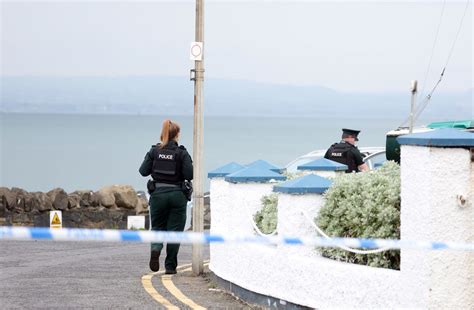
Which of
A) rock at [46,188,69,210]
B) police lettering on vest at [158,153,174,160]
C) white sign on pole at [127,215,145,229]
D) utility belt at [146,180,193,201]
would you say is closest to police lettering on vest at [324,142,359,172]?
utility belt at [146,180,193,201]

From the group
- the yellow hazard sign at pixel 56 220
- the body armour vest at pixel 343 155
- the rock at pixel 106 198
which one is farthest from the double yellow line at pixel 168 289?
the rock at pixel 106 198

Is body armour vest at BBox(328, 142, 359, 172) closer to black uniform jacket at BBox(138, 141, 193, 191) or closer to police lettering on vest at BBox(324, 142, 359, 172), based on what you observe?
police lettering on vest at BBox(324, 142, 359, 172)

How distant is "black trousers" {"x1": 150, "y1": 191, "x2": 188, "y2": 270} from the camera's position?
16672 mm

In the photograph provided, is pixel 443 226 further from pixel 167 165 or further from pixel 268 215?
pixel 167 165

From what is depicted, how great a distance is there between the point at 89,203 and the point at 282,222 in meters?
18.3

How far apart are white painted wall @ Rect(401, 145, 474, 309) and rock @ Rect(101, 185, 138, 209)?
20837 millimetres

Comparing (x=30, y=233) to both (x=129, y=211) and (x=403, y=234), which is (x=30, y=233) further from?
(x=129, y=211)

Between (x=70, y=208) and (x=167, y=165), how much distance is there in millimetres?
14890

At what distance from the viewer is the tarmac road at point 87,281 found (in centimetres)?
1404

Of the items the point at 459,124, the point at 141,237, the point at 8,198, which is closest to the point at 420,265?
the point at 141,237

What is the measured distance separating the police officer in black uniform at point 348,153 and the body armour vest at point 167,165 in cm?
314

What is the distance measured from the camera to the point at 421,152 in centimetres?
1085

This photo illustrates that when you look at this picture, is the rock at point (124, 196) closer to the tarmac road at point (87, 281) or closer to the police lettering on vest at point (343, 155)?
the tarmac road at point (87, 281)

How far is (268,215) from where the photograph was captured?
14.8 m
